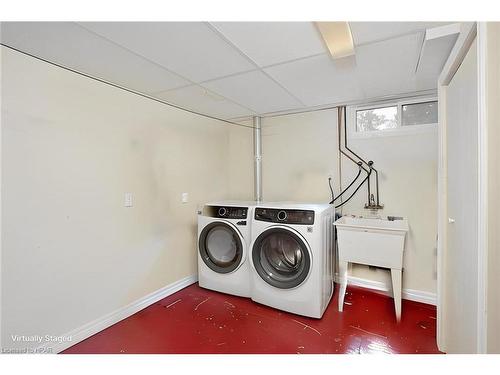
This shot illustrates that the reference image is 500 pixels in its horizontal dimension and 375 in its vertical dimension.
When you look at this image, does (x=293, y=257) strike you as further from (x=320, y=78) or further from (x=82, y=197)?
(x=82, y=197)

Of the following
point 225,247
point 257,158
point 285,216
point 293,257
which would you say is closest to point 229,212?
point 225,247

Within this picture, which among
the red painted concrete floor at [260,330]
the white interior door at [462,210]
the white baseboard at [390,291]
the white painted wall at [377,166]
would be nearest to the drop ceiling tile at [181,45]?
the white interior door at [462,210]

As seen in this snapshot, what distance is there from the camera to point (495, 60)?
0.85 metres

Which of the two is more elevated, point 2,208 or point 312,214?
point 2,208

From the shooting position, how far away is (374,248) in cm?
200

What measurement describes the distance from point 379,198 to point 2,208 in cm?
305

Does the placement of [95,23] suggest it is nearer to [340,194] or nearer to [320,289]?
[320,289]

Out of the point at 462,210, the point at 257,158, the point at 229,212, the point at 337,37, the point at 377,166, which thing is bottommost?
the point at 229,212

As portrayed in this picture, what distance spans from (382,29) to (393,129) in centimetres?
138

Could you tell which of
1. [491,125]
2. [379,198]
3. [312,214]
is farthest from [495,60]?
[379,198]

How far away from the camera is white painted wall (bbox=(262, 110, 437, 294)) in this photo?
2.25m

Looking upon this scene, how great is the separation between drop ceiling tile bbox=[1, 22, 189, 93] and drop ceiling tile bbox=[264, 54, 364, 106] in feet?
2.79
